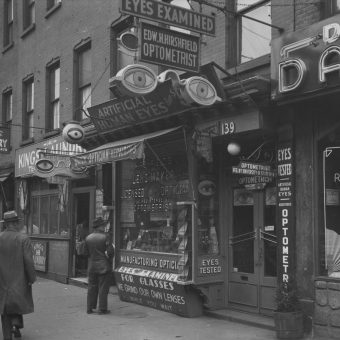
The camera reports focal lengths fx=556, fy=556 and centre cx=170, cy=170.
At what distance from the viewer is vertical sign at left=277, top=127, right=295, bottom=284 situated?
7.93 meters

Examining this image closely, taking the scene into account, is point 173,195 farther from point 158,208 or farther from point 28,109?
point 28,109

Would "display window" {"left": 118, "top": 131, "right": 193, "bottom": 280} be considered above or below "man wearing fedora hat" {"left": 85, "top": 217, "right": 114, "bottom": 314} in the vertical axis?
above

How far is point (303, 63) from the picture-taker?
702 centimetres

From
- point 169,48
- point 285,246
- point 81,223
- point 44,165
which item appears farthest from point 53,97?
point 285,246

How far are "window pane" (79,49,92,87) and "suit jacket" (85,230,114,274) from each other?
17.6 ft

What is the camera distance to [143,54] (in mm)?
7641

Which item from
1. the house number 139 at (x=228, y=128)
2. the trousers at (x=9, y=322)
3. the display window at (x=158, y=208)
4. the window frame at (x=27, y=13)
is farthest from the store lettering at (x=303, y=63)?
the window frame at (x=27, y=13)

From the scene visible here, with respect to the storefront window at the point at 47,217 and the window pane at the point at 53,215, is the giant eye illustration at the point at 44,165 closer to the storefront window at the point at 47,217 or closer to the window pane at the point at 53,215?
the storefront window at the point at 47,217

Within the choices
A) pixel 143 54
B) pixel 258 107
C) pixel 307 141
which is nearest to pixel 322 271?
pixel 307 141

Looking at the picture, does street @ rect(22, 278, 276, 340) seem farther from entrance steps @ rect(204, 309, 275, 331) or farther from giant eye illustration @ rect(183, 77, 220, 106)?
giant eye illustration @ rect(183, 77, 220, 106)

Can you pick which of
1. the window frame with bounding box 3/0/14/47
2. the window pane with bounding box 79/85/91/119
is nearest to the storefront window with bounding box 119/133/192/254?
the window pane with bounding box 79/85/91/119

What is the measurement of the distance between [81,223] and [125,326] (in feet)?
18.3

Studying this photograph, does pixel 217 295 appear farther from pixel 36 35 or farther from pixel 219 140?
pixel 36 35

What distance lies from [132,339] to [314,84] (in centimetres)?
420
